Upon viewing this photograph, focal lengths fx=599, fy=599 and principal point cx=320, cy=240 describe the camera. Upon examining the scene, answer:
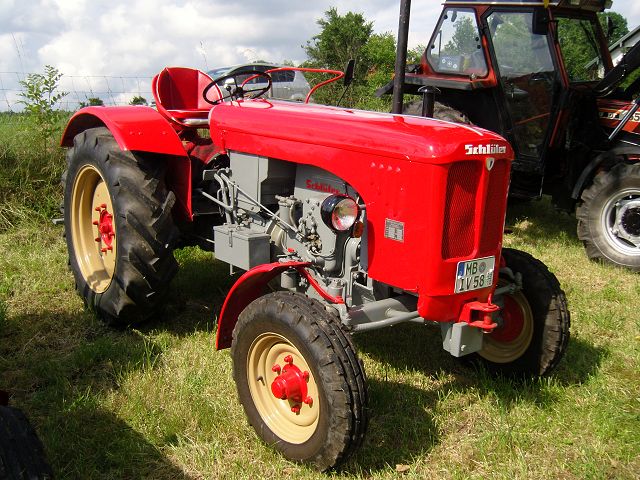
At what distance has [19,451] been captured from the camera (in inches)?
70.8

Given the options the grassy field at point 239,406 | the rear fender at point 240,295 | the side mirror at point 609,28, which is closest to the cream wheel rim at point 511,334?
the grassy field at point 239,406

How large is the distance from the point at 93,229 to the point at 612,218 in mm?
4454

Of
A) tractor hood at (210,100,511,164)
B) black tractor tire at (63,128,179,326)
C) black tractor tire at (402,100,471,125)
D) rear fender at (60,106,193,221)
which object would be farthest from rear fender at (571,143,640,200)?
black tractor tire at (63,128,179,326)

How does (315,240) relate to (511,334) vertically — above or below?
above

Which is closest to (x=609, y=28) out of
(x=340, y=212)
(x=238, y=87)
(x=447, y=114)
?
(x=447, y=114)

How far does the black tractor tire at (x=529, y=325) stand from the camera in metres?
3.03

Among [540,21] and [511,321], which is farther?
[540,21]

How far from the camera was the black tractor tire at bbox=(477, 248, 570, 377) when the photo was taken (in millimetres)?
3029

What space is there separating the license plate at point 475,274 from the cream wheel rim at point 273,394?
A: 2.47ft

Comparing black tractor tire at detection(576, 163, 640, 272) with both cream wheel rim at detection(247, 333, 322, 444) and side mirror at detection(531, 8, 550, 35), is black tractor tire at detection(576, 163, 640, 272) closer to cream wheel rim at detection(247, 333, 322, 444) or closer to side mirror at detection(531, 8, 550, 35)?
side mirror at detection(531, 8, 550, 35)

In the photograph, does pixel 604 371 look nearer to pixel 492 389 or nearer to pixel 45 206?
pixel 492 389

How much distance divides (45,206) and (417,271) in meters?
4.36

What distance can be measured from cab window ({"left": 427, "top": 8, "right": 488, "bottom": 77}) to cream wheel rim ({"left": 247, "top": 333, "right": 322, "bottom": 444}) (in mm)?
4340

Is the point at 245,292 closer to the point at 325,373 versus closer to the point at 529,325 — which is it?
the point at 325,373
